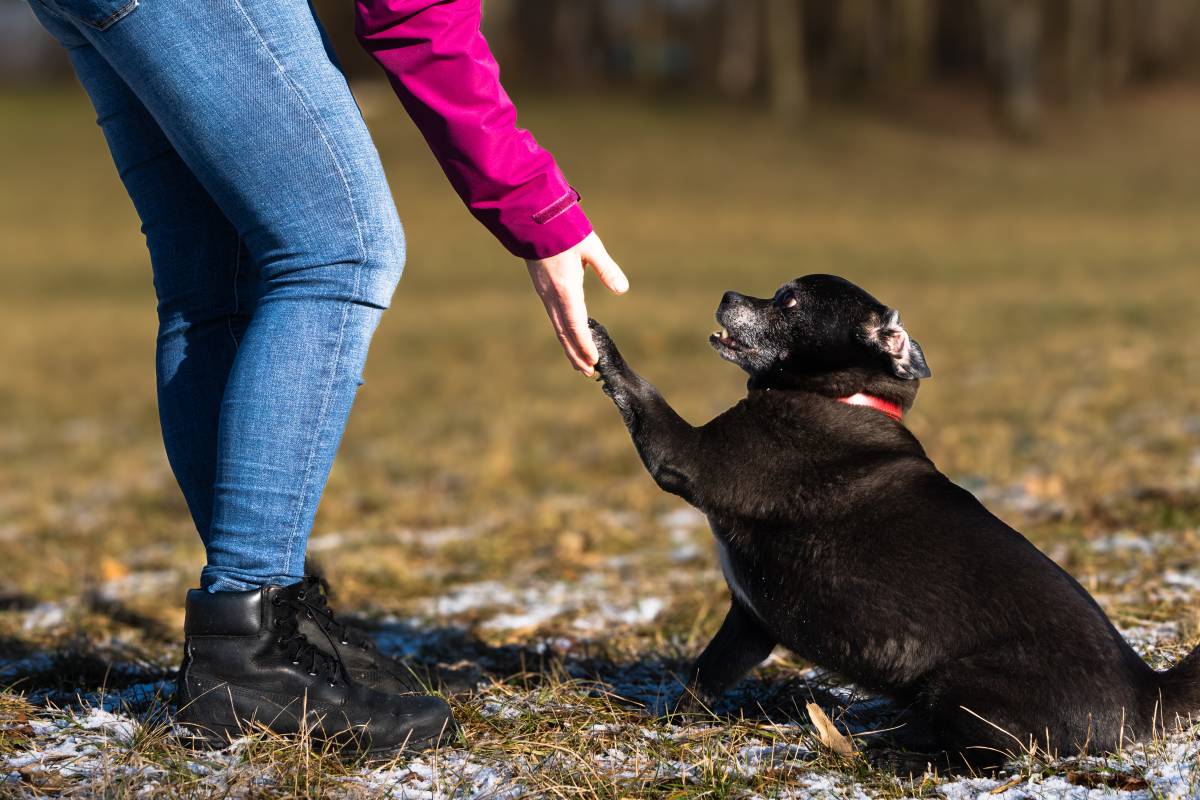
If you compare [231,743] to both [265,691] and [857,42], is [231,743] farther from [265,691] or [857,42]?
[857,42]

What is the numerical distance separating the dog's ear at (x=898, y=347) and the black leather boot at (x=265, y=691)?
145 centimetres

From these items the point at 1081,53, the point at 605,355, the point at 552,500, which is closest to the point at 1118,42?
the point at 1081,53

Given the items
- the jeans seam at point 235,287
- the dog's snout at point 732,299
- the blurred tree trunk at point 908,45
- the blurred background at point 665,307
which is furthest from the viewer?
the blurred tree trunk at point 908,45

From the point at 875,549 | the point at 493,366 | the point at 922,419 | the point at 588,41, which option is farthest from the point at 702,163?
the point at 875,549

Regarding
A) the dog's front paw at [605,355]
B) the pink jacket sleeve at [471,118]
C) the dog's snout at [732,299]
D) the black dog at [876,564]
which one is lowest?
the black dog at [876,564]

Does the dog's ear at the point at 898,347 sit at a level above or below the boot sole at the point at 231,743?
above

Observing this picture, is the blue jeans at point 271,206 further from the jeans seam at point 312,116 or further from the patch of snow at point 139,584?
the patch of snow at point 139,584

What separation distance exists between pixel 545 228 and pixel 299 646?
1018mm

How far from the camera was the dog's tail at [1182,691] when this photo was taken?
97.2 inches

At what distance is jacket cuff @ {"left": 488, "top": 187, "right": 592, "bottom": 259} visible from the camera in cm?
244

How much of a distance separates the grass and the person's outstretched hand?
2.90 feet

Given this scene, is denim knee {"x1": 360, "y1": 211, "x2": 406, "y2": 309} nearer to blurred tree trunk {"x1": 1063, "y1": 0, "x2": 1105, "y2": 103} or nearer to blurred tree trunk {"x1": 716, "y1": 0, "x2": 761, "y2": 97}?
blurred tree trunk {"x1": 716, "y1": 0, "x2": 761, "y2": 97}

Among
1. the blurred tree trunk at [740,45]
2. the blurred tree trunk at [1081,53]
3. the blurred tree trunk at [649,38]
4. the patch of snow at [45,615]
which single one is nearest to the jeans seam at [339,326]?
the patch of snow at [45,615]

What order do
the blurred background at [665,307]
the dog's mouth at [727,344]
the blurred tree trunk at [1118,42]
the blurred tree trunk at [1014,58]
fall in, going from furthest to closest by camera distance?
the blurred tree trunk at [1118,42] → the blurred tree trunk at [1014,58] → the blurred background at [665,307] → the dog's mouth at [727,344]
